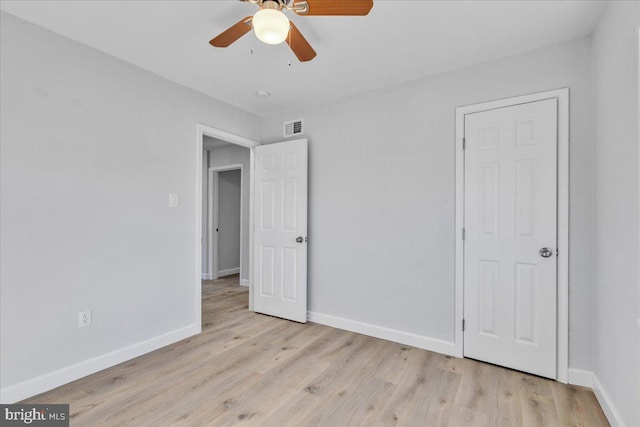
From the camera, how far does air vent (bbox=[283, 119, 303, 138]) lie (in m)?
3.72

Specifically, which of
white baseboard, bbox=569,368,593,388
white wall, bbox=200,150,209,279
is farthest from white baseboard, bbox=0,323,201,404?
white baseboard, bbox=569,368,593,388

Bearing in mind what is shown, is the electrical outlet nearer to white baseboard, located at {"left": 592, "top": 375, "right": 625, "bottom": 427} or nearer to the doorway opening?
the doorway opening

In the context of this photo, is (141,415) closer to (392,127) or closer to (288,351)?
(288,351)

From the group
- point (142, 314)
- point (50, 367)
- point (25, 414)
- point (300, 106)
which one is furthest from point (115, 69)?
point (25, 414)

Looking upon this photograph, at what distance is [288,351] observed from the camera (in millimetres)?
2803

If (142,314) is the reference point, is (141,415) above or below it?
below

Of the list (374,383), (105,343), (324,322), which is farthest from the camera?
(324,322)

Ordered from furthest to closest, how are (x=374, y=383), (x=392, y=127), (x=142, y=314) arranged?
(x=392, y=127), (x=142, y=314), (x=374, y=383)

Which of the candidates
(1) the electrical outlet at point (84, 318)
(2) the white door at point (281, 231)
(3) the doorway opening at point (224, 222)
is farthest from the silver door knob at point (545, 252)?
(3) the doorway opening at point (224, 222)

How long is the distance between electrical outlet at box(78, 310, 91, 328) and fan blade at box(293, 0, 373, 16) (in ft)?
8.40

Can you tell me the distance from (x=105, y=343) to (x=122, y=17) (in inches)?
94.7

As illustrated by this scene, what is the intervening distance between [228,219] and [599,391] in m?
5.81

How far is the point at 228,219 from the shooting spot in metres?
6.41

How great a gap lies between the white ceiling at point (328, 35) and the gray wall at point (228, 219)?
Result: 3.50 m
